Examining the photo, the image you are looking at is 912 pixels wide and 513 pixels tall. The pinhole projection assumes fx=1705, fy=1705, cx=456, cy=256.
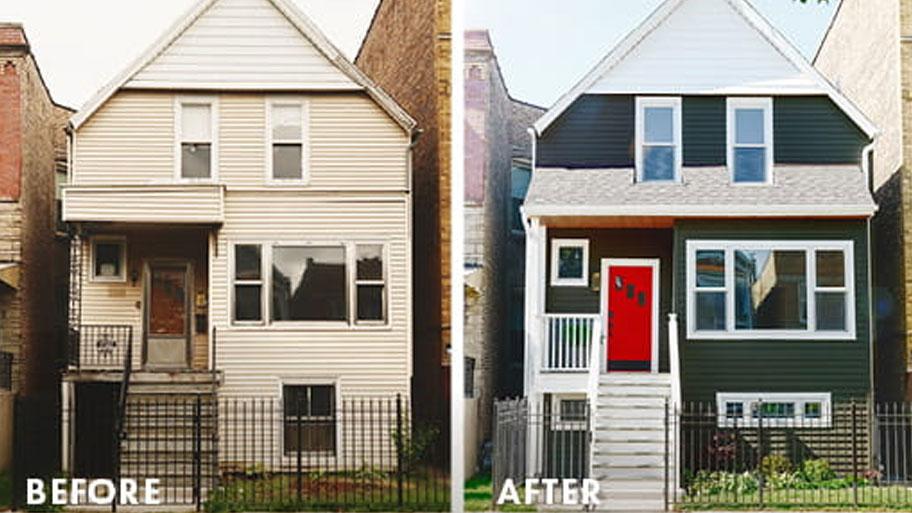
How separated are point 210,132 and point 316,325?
3.91ft

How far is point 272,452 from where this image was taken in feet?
30.1

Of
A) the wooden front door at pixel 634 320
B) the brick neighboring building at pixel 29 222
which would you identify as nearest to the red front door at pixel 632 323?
the wooden front door at pixel 634 320

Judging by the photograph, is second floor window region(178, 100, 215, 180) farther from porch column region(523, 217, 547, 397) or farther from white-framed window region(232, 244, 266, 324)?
porch column region(523, 217, 547, 397)

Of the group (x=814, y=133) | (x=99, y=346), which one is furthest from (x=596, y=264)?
(x=99, y=346)

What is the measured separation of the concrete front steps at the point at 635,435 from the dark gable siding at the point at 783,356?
8.1 inches

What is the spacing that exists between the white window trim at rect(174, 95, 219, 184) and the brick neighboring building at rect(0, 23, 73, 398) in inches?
23.0

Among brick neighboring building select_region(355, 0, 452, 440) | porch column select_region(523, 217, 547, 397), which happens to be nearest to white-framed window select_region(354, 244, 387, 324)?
brick neighboring building select_region(355, 0, 452, 440)

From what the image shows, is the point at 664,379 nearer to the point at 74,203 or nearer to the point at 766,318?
the point at 766,318

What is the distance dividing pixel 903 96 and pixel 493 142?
2.16 m

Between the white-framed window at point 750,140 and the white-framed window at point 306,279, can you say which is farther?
the white-framed window at point 306,279

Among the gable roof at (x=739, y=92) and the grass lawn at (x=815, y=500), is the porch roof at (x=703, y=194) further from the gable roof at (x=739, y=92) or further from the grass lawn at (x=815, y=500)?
the grass lawn at (x=815, y=500)

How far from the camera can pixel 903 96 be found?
351 inches

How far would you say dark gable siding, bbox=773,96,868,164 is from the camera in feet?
29.2

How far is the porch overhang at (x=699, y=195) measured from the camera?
888cm
